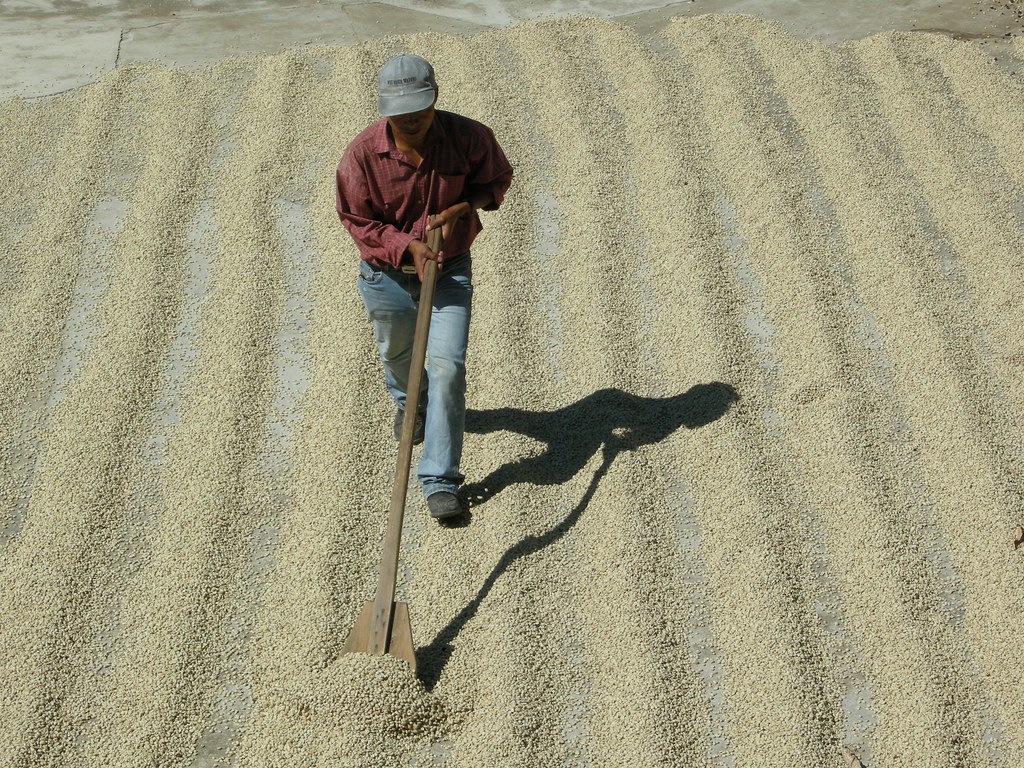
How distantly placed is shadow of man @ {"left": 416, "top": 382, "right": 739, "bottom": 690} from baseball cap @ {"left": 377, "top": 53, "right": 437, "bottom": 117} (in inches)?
45.7

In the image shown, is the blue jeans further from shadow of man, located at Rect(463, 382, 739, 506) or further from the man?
shadow of man, located at Rect(463, 382, 739, 506)

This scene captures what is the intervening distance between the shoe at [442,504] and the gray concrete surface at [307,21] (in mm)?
3415

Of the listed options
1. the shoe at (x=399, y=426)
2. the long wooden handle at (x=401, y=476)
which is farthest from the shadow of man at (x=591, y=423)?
the long wooden handle at (x=401, y=476)

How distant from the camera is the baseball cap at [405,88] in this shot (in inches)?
119

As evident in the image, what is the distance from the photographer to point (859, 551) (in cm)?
332

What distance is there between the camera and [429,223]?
319 cm

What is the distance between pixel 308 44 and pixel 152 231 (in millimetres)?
1823

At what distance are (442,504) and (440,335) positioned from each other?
491 millimetres

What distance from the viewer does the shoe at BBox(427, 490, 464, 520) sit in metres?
3.34

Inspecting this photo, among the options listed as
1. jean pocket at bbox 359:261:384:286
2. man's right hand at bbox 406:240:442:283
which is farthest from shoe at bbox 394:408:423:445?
man's right hand at bbox 406:240:442:283

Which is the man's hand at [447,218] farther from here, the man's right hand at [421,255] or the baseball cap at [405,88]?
the baseball cap at [405,88]

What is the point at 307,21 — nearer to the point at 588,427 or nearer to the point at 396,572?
the point at 588,427

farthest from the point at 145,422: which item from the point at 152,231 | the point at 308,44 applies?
the point at 308,44

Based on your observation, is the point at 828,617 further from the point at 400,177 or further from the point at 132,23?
the point at 132,23
